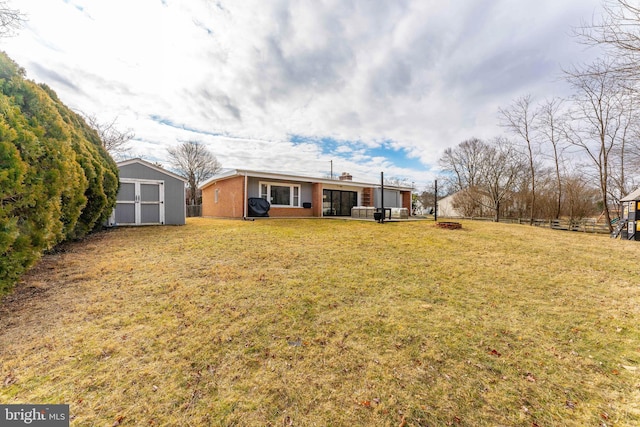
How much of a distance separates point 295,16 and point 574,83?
730cm

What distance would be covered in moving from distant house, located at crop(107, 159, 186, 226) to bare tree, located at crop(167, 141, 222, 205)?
20.2 metres

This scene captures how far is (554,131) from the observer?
61.3 ft

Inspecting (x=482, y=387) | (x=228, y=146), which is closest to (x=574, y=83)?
(x=482, y=387)

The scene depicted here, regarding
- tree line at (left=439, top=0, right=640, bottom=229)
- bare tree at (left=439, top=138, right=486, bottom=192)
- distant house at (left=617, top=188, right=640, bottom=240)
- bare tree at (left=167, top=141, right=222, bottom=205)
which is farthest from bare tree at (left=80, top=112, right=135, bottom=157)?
bare tree at (left=439, top=138, right=486, bottom=192)

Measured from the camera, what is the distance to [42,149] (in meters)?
3.65

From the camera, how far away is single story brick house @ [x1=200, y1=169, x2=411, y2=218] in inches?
510

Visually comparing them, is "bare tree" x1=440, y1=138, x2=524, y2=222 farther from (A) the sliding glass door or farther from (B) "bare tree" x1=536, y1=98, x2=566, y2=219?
(A) the sliding glass door

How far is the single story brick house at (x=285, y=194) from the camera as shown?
13.0 metres

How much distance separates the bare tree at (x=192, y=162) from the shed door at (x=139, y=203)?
2033 cm

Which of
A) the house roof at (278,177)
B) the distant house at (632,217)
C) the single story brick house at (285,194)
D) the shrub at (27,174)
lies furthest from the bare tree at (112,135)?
the distant house at (632,217)

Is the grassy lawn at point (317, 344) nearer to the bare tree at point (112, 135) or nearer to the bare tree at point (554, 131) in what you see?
the bare tree at point (554, 131)

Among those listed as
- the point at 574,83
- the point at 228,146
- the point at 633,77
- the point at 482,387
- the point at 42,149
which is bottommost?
the point at 482,387

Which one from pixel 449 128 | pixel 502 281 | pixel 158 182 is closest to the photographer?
pixel 502 281

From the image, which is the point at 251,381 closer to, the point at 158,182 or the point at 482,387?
the point at 482,387
